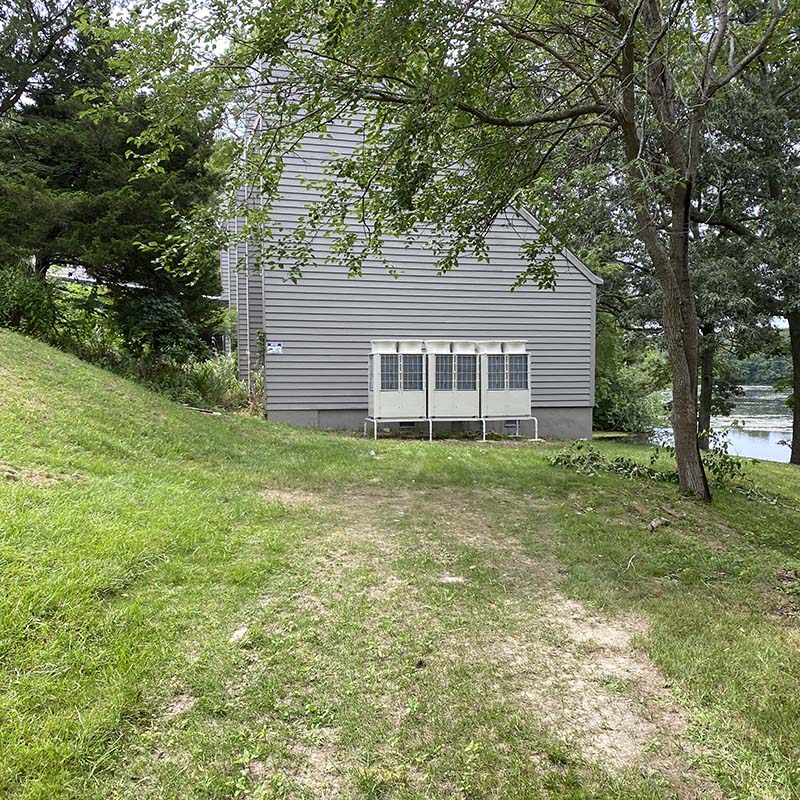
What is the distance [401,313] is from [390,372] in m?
1.58

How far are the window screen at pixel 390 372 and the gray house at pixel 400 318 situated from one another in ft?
3.26

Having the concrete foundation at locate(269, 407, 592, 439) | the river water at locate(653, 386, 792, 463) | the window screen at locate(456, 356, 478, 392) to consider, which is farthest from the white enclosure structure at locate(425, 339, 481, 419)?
the river water at locate(653, 386, 792, 463)

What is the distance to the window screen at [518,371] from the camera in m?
10.1

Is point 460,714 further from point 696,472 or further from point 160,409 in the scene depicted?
point 160,409

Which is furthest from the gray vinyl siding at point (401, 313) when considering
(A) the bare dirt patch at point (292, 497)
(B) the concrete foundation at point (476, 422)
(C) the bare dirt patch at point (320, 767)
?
(C) the bare dirt patch at point (320, 767)

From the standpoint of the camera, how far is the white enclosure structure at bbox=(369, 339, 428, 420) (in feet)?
31.1

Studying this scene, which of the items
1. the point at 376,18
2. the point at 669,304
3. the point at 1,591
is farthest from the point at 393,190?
the point at 1,591

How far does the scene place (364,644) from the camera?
2.45m

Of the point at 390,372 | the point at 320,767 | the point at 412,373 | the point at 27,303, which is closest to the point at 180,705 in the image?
the point at 320,767

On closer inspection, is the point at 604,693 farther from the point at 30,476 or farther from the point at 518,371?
the point at 518,371

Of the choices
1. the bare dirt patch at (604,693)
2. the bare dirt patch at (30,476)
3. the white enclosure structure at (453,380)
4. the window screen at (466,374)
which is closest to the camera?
the bare dirt patch at (604,693)

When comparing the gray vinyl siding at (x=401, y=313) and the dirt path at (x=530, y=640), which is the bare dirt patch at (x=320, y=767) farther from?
the gray vinyl siding at (x=401, y=313)

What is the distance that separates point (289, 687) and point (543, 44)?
619cm

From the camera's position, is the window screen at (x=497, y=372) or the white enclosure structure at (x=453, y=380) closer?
the white enclosure structure at (x=453, y=380)
